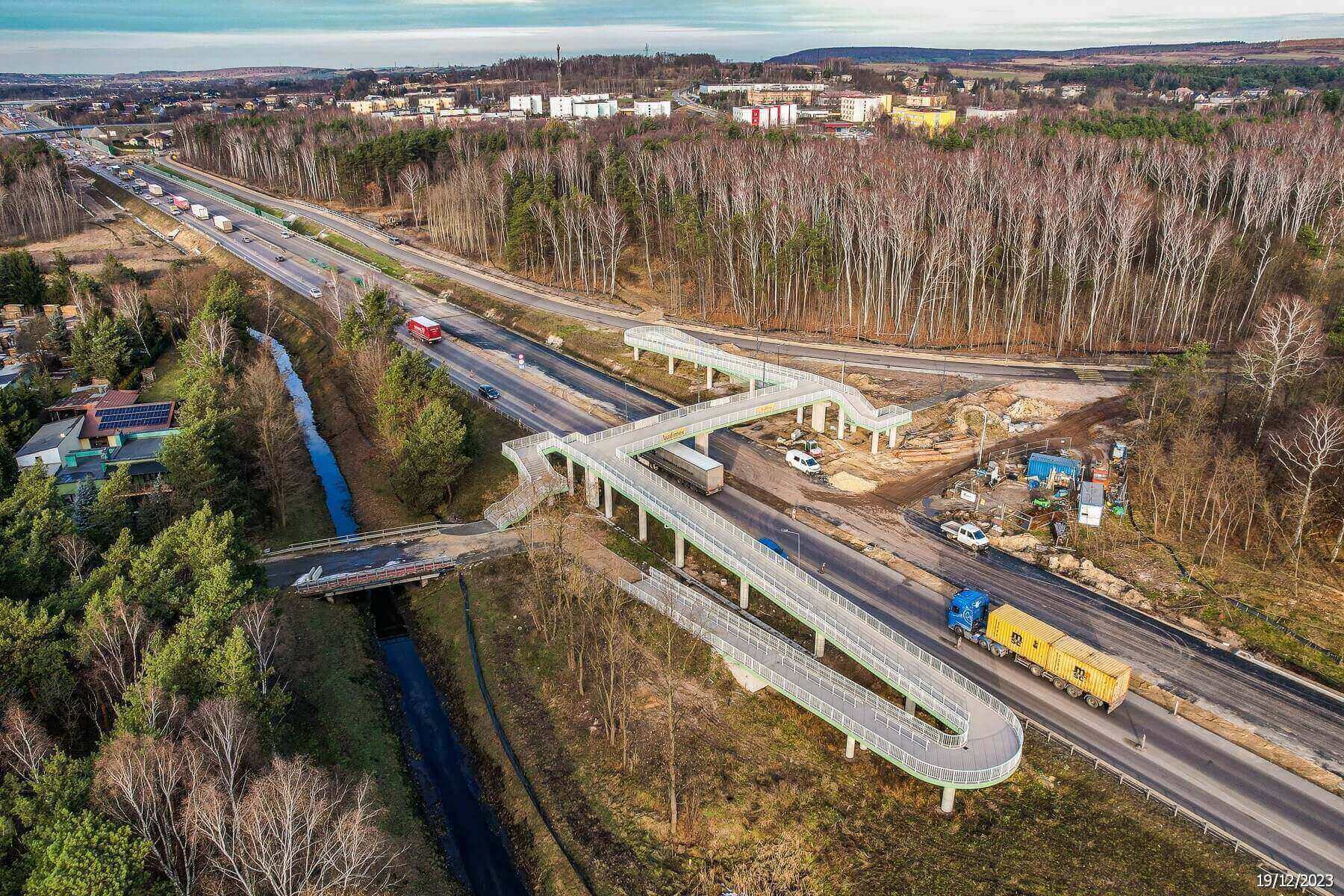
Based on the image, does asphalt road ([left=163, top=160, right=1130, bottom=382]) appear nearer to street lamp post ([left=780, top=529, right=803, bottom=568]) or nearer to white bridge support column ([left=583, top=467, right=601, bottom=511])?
street lamp post ([left=780, top=529, right=803, bottom=568])

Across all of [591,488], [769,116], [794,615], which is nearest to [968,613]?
[794,615]

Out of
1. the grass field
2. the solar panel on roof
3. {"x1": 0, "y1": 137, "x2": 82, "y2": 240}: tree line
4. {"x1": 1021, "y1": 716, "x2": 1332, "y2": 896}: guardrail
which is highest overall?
{"x1": 0, "y1": 137, "x2": 82, "y2": 240}: tree line

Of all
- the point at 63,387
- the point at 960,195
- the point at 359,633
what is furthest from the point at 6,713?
the point at 960,195

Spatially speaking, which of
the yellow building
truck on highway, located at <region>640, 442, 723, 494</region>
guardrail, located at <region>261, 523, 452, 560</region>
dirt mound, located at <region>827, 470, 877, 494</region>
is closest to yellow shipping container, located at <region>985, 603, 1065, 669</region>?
dirt mound, located at <region>827, 470, 877, 494</region>

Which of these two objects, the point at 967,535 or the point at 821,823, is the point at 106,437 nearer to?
the point at 821,823

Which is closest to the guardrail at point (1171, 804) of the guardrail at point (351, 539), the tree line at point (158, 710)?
the tree line at point (158, 710)
